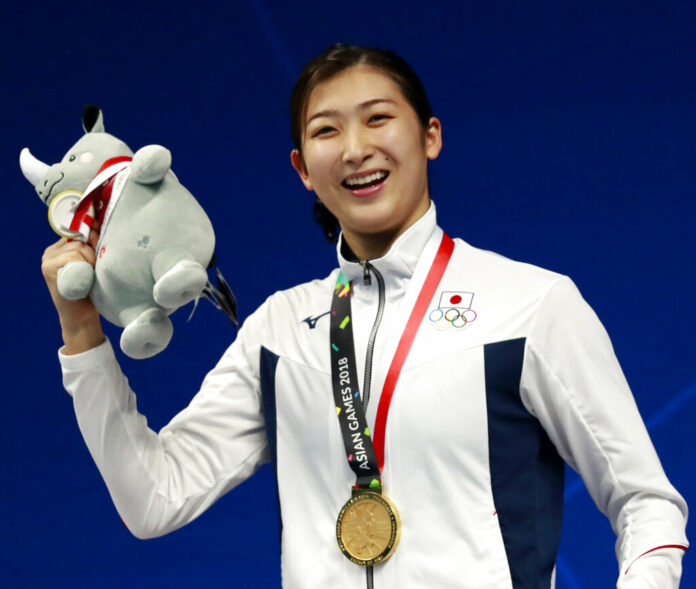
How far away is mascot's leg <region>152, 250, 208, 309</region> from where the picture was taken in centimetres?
160

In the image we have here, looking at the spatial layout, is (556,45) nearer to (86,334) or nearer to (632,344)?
(632,344)

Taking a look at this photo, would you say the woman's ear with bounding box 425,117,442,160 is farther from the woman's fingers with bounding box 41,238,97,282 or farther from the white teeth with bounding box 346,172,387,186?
the woman's fingers with bounding box 41,238,97,282

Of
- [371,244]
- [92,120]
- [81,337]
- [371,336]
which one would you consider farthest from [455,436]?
[92,120]

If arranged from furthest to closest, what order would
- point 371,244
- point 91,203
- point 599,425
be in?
1. point 371,244
2. point 91,203
3. point 599,425

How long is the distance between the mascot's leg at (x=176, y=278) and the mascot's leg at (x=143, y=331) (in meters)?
0.03

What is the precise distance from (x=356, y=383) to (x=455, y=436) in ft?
0.57

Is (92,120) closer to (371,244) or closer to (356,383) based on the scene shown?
(371,244)

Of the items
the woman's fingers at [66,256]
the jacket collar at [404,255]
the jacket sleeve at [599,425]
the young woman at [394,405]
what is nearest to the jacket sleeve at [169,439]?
the young woman at [394,405]

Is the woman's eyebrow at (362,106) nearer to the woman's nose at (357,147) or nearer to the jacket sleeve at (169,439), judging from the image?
the woman's nose at (357,147)

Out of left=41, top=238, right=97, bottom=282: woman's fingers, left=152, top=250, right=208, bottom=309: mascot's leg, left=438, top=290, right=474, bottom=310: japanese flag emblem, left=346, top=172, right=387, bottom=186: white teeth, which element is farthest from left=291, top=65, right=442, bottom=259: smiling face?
left=41, top=238, right=97, bottom=282: woman's fingers

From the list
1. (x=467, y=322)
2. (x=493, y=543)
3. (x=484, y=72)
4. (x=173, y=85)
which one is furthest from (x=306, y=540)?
(x=173, y=85)

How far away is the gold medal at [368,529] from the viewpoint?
1.59 meters

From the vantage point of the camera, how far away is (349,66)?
1.79 m

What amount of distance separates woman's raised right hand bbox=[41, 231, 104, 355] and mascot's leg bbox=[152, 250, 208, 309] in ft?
0.41
